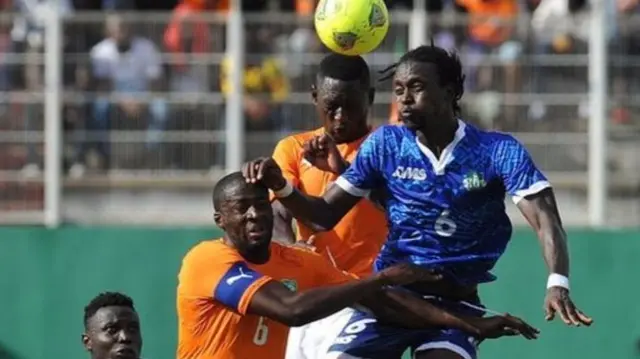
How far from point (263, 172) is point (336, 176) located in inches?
45.5

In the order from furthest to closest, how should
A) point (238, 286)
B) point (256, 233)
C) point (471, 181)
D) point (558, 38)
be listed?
point (558, 38)
point (471, 181)
point (256, 233)
point (238, 286)

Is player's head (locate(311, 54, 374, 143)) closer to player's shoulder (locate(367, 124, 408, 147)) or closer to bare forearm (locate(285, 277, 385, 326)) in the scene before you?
player's shoulder (locate(367, 124, 408, 147))

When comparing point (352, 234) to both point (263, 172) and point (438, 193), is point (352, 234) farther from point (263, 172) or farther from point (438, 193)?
point (263, 172)

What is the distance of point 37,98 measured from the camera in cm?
A: 1355

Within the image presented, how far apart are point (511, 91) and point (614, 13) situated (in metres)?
1.01

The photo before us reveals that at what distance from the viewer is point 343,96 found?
8977 millimetres

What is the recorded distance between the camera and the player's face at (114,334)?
26.2ft

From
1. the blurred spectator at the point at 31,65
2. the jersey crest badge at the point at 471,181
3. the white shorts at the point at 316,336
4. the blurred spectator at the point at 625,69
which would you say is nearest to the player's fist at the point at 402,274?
the jersey crest badge at the point at 471,181

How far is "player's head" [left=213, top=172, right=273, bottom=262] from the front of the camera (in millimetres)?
7629

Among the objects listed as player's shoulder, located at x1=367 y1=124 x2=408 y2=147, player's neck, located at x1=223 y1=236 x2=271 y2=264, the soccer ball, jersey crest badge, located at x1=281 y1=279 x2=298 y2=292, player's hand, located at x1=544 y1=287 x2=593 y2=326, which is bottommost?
jersey crest badge, located at x1=281 y1=279 x2=298 y2=292

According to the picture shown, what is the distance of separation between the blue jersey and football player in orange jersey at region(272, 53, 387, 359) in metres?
0.74

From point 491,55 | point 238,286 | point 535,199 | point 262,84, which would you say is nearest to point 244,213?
point 238,286

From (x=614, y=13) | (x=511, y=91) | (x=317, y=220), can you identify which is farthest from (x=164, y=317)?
(x=317, y=220)

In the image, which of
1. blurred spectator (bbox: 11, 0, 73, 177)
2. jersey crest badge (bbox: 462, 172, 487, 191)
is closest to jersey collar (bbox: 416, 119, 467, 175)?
jersey crest badge (bbox: 462, 172, 487, 191)
